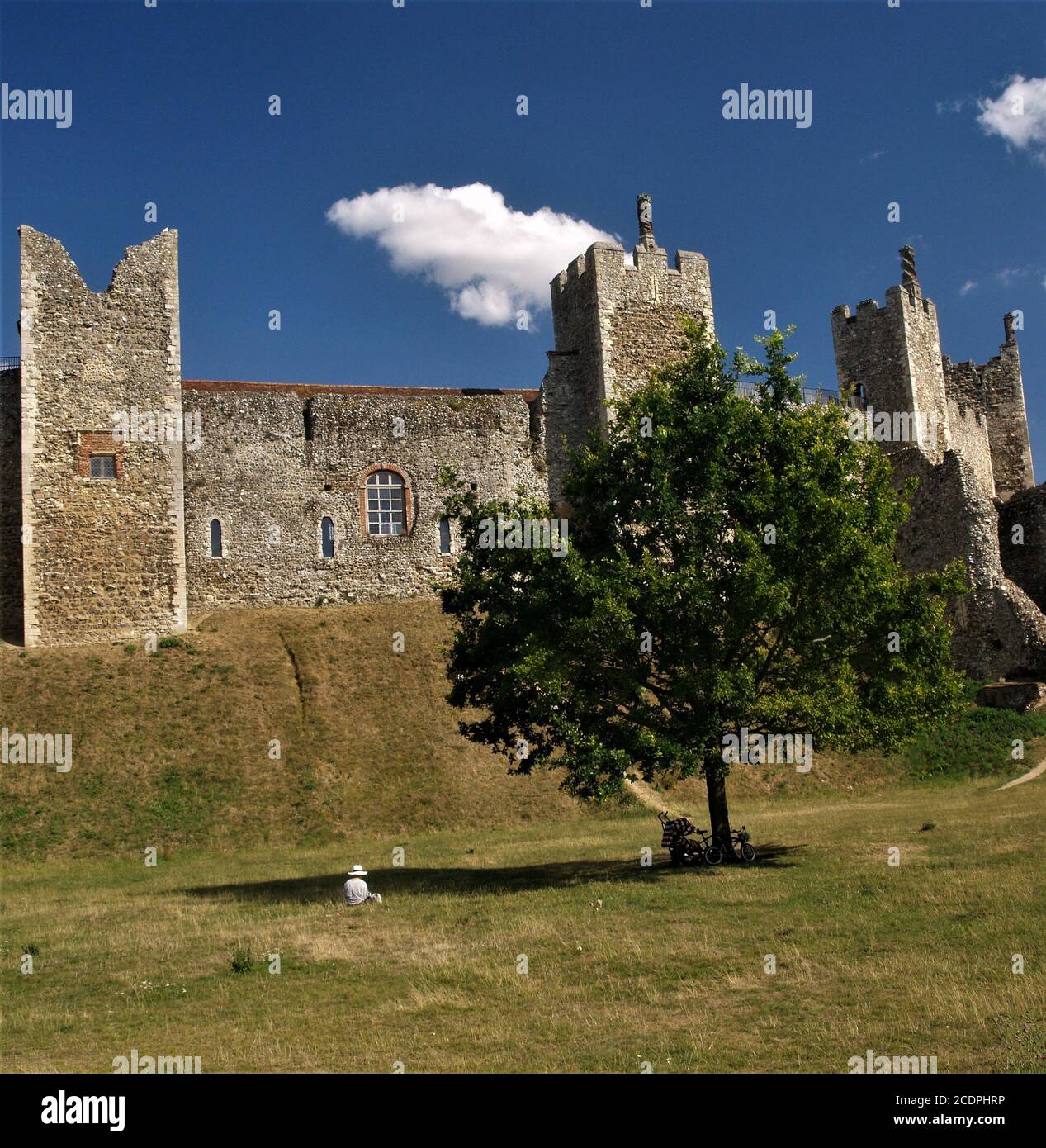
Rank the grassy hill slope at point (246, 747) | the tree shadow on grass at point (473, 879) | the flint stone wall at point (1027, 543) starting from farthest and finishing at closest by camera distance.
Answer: the flint stone wall at point (1027, 543) → the grassy hill slope at point (246, 747) → the tree shadow on grass at point (473, 879)

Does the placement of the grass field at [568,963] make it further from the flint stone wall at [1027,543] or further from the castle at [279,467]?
the flint stone wall at [1027,543]

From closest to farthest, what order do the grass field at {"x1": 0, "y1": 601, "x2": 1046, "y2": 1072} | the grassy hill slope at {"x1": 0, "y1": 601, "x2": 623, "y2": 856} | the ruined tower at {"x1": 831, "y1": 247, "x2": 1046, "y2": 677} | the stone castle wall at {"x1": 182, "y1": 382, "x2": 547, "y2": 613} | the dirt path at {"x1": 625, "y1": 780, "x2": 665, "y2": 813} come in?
1. the grass field at {"x1": 0, "y1": 601, "x2": 1046, "y2": 1072}
2. the grassy hill slope at {"x1": 0, "y1": 601, "x2": 623, "y2": 856}
3. the dirt path at {"x1": 625, "y1": 780, "x2": 665, "y2": 813}
4. the ruined tower at {"x1": 831, "y1": 247, "x2": 1046, "y2": 677}
5. the stone castle wall at {"x1": 182, "y1": 382, "x2": 547, "y2": 613}

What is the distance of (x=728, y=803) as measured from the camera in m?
30.7

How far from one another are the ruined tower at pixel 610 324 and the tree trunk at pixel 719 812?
1925 cm

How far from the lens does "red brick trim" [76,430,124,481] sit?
35.1 metres

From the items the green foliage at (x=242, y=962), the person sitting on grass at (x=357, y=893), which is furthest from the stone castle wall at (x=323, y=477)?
the green foliage at (x=242, y=962)

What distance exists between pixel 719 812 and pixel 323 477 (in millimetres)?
22978

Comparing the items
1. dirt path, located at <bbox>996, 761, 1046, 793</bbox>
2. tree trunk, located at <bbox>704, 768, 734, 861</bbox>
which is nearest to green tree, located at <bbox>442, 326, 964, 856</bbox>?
tree trunk, located at <bbox>704, 768, 734, 861</bbox>

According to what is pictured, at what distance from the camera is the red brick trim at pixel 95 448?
115 feet

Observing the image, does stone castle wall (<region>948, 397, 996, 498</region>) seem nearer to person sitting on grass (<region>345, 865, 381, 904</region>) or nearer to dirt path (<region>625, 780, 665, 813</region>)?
dirt path (<region>625, 780, 665, 813</region>)

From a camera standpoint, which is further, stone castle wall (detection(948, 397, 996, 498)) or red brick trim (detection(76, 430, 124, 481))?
stone castle wall (detection(948, 397, 996, 498))

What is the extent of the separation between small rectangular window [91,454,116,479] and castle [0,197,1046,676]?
43 mm

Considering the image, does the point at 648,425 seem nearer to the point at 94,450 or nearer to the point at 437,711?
the point at 437,711
